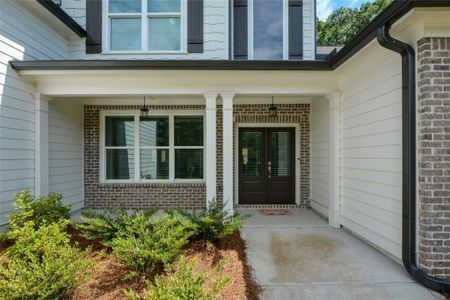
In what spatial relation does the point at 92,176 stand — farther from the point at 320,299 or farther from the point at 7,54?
the point at 320,299

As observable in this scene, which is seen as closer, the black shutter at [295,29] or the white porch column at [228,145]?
the white porch column at [228,145]

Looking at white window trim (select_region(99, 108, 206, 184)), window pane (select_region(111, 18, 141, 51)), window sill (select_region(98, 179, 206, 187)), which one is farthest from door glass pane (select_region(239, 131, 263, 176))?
window pane (select_region(111, 18, 141, 51))

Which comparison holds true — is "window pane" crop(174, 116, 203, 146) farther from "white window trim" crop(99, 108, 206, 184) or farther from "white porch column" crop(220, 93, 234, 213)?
"white porch column" crop(220, 93, 234, 213)

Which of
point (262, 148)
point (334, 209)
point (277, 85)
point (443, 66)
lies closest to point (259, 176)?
point (262, 148)

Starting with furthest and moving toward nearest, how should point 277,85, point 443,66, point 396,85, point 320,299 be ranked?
1. point 277,85
2. point 396,85
3. point 443,66
4. point 320,299

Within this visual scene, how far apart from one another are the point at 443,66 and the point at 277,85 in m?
2.47

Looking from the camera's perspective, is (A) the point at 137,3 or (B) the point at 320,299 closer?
(B) the point at 320,299

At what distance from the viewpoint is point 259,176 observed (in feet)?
23.0

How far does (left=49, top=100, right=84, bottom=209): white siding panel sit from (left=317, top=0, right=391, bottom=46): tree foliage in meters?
22.1

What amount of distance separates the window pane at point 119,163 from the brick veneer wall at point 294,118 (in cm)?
223

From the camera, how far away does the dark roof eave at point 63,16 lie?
16.5 ft

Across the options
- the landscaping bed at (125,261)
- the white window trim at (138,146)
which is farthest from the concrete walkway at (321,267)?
the white window trim at (138,146)

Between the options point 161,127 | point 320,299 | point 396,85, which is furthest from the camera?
point 161,127

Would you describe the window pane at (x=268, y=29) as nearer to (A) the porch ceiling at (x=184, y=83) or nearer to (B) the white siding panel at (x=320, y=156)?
(B) the white siding panel at (x=320, y=156)
